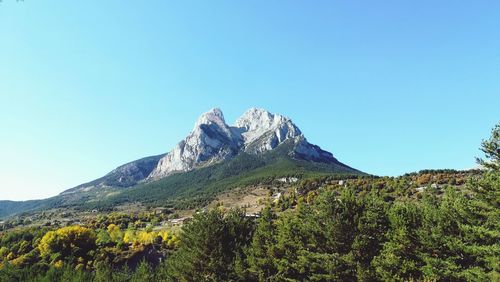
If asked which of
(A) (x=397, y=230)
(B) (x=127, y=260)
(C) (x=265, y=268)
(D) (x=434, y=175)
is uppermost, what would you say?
(D) (x=434, y=175)

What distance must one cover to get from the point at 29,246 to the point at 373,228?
10402 cm

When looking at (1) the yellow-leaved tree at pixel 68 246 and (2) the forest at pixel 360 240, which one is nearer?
(2) the forest at pixel 360 240

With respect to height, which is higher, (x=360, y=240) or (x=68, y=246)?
(x=360, y=240)

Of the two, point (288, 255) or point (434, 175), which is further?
point (434, 175)

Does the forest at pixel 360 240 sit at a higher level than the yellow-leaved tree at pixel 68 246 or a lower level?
higher

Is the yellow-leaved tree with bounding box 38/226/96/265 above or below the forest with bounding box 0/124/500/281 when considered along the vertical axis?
below

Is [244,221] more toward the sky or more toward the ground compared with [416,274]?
more toward the sky

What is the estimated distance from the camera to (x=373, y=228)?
104 feet

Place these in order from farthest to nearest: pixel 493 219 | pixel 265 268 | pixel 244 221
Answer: pixel 244 221, pixel 265 268, pixel 493 219

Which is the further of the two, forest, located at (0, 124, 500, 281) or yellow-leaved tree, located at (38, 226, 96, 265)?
yellow-leaved tree, located at (38, 226, 96, 265)

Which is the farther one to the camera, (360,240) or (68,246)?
(68,246)

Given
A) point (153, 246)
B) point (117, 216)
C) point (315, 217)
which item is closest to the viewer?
point (315, 217)

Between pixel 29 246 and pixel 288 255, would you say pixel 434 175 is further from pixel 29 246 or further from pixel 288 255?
pixel 29 246

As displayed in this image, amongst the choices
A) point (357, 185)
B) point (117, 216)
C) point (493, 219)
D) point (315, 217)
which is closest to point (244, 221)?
point (315, 217)
